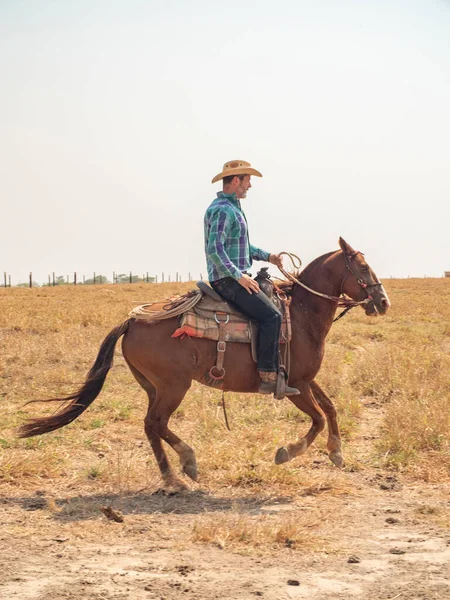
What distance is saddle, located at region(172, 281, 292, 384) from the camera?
296 inches

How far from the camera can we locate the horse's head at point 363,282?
7953 millimetres

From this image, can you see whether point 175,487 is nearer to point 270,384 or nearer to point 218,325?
point 270,384

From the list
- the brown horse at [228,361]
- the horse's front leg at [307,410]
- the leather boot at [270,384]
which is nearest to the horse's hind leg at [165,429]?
the brown horse at [228,361]

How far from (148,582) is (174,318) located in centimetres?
318

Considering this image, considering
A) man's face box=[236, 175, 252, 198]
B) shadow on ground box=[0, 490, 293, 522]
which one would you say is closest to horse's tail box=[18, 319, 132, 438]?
shadow on ground box=[0, 490, 293, 522]

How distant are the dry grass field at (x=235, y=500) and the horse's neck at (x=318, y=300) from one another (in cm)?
145

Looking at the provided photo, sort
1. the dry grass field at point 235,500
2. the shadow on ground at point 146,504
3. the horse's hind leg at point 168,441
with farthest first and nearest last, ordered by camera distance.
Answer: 1. the horse's hind leg at point 168,441
2. the shadow on ground at point 146,504
3. the dry grass field at point 235,500

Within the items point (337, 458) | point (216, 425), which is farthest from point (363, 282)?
point (216, 425)

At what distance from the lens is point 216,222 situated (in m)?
7.52

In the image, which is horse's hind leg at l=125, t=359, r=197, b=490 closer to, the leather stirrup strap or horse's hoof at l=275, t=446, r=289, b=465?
the leather stirrup strap

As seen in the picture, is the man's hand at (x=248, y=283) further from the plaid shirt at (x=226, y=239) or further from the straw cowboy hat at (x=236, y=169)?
the straw cowboy hat at (x=236, y=169)

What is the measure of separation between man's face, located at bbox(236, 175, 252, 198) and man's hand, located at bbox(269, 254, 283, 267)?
863 millimetres

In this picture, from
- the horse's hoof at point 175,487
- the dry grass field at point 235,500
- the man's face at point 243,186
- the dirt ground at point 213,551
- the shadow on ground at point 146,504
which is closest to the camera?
the dirt ground at point 213,551

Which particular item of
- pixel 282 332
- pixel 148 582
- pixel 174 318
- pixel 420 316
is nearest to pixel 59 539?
pixel 148 582
